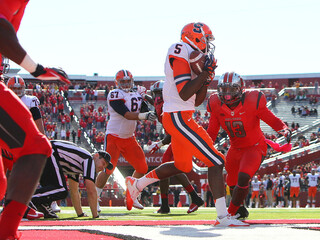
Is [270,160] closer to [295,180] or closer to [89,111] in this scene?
[295,180]

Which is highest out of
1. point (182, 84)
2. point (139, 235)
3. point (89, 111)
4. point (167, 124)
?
point (89, 111)

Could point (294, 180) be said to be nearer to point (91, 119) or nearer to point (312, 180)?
point (312, 180)

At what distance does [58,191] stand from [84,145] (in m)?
27.4

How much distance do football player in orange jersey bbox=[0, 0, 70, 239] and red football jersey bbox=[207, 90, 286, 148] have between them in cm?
422

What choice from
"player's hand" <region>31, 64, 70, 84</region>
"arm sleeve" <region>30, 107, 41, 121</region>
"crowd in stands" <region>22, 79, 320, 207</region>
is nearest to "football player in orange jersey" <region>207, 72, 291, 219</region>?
"arm sleeve" <region>30, 107, 41, 121</region>

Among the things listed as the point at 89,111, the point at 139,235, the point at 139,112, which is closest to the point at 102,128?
the point at 89,111

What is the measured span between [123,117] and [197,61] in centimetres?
426

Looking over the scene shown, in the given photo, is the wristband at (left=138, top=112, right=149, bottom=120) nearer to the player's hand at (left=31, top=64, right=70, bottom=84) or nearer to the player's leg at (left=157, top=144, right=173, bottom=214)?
the player's leg at (left=157, top=144, right=173, bottom=214)

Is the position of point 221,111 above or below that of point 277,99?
below

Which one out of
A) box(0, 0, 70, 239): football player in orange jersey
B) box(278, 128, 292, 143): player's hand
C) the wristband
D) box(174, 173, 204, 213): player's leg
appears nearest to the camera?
box(0, 0, 70, 239): football player in orange jersey

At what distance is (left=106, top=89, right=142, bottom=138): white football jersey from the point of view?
9.82 m

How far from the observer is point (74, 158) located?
300 inches

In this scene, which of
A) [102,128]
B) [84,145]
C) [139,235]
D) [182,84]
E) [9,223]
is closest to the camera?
[9,223]

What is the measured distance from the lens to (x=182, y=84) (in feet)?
18.9
